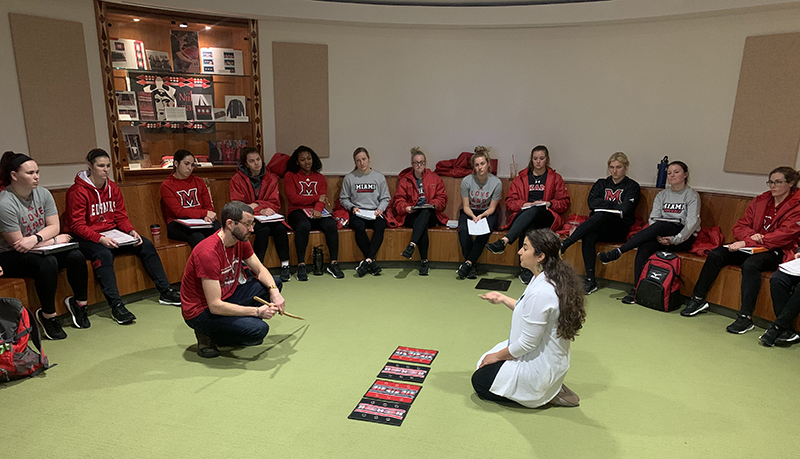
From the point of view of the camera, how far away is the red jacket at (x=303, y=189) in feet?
18.9

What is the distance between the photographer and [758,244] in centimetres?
432

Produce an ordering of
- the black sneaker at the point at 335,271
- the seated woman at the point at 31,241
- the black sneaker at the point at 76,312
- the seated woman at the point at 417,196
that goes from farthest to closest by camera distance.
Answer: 1. the seated woman at the point at 417,196
2. the black sneaker at the point at 335,271
3. the black sneaker at the point at 76,312
4. the seated woman at the point at 31,241

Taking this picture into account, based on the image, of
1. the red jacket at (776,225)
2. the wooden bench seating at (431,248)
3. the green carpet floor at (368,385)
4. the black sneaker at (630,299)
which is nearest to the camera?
the green carpet floor at (368,385)

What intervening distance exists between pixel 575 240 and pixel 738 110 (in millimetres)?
2143

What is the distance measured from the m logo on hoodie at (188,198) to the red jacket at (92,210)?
55 cm

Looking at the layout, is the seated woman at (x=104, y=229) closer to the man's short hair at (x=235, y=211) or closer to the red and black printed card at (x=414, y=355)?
the man's short hair at (x=235, y=211)

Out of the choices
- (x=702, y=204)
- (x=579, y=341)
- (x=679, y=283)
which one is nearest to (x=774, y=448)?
(x=579, y=341)

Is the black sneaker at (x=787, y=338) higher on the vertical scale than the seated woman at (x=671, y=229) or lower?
lower

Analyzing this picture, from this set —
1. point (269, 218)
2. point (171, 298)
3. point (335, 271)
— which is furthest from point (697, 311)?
point (171, 298)

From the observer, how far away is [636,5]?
5562 mm

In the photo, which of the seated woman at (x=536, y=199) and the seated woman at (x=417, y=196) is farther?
the seated woman at (x=417, y=196)

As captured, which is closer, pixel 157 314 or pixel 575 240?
pixel 157 314

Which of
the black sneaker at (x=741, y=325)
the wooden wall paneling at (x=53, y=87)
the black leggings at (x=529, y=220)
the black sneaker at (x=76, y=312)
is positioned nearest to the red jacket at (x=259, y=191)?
the wooden wall paneling at (x=53, y=87)

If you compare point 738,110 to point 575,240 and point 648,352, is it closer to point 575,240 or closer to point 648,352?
point 575,240
